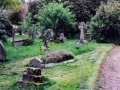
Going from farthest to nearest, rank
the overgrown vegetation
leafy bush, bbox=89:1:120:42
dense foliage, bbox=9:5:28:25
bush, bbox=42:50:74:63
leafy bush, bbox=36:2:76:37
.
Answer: dense foliage, bbox=9:5:28:25 < leafy bush, bbox=36:2:76:37 < leafy bush, bbox=89:1:120:42 < bush, bbox=42:50:74:63 < the overgrown vegetation

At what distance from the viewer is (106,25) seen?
29594 mm

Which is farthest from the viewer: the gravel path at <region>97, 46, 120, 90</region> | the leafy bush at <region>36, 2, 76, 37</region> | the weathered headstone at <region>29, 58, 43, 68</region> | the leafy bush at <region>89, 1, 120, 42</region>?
the leafy bush at <region>36, 2, 76, 37</region>

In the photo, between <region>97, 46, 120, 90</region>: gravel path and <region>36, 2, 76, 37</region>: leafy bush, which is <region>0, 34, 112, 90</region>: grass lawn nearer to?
<region>97, 46, 120, 90</region>: gravel path

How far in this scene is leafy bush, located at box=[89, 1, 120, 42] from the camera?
97.0 feet

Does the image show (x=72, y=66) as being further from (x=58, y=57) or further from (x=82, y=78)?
(x=82, y=78)

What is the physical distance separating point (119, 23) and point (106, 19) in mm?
1411

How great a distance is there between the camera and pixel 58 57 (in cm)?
1542

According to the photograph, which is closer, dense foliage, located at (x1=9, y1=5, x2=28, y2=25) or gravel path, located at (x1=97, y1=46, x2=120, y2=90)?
gravel path, located at (x1=97, y1=46, x2=120, y2=90)

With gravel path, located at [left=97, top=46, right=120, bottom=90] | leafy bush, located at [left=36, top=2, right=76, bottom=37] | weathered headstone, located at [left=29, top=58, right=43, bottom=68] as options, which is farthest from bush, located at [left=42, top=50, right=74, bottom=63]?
leafy bush, located at [left=36, top=2, right=76, bottom=37]

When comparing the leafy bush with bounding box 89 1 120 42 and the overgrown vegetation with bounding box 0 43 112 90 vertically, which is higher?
the leafy bush with bounding box 89 1 120 42

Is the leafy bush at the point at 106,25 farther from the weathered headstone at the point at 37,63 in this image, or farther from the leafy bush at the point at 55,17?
the weathered headstone at the point at 37,63

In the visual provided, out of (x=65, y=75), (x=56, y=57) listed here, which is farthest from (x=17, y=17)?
(x=65, y=75)

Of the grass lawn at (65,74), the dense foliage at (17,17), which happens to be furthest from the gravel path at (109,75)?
the dense foliage at (17,17)

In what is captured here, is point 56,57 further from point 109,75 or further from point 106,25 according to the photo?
point 106,25
